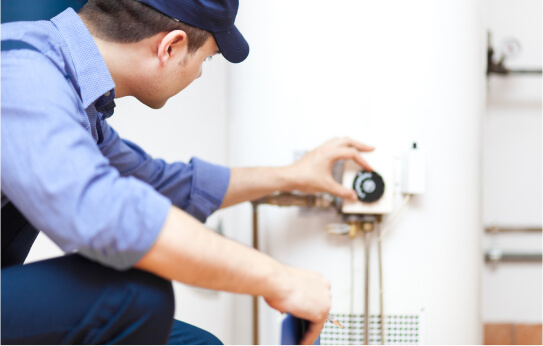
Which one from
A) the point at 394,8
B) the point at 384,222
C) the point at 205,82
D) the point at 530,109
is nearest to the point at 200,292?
the point at 205,82

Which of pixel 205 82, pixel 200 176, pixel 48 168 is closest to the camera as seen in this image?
pixel 48 168

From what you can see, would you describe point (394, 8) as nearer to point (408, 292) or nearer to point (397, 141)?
point (397, 141)

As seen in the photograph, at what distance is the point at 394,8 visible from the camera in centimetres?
124

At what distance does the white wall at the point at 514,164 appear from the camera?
6.09 feet

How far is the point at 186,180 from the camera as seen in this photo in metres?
1.20

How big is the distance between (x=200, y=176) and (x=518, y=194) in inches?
47.6

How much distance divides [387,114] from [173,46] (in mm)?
522

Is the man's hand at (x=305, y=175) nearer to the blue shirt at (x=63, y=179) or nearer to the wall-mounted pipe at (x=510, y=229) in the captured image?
the blue shirt at (x=63, y=179)

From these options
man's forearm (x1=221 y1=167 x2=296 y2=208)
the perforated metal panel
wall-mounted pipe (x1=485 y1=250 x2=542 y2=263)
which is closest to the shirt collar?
man's forearm (x1=221 y1=167 x2=296 y2=208)

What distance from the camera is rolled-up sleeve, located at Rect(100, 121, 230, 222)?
118 cm

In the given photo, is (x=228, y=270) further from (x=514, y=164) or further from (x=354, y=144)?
(x=514, y=164)

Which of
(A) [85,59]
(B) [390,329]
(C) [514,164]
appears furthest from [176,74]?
(C) [514,164]

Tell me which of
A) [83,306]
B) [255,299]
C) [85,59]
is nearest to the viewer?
[83,306]

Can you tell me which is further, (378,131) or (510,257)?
(510,257)
